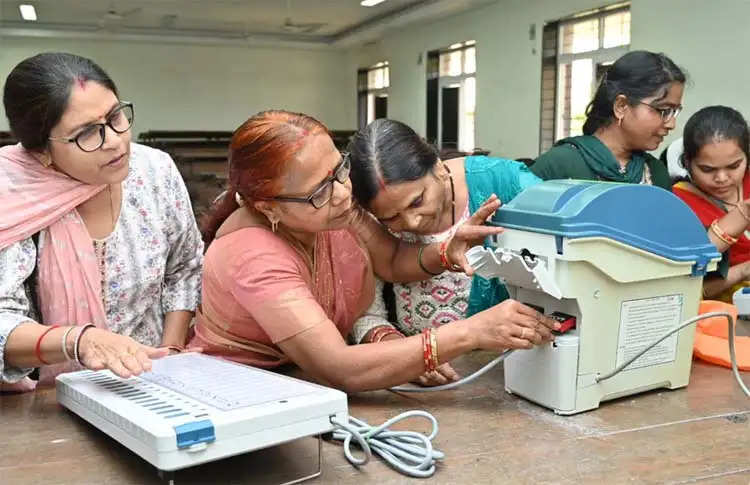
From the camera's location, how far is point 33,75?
4.34ft

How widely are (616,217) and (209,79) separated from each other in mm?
12886

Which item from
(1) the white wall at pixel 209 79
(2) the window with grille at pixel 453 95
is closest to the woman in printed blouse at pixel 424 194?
(2) the window with grille at pixel 453 95

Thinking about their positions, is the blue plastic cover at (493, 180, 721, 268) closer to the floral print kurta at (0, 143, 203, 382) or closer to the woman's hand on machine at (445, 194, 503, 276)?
the woman's hand on machine at (445, 194, 503, 276)

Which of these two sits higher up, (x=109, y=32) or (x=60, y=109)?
(x=109, y=32)

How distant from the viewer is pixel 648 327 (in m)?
1.24

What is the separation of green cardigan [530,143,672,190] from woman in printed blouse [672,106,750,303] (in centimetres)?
17

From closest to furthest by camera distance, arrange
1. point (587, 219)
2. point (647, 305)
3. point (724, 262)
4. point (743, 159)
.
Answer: point (587, 219) → point (647, 305) → point (724, 262) → point (743, 159)

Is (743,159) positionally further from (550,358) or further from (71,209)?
(71,209)

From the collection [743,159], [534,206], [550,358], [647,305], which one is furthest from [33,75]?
[743,159]

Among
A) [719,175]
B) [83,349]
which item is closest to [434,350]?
[83,349]

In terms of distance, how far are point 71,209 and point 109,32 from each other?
11922mm

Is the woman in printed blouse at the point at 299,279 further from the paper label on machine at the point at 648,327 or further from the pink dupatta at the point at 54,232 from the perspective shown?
the pink dupatta at the point at 54,232

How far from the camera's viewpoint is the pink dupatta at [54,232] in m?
1.35

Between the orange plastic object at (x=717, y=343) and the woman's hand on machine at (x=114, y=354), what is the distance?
1.04 m
